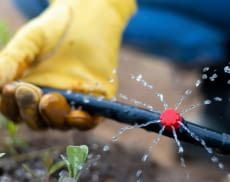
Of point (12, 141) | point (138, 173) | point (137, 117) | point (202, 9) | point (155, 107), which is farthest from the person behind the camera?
point (155, 107)

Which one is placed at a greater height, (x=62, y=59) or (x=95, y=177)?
(x=62, y=59)

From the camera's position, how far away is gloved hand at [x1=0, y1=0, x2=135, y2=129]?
92 centimetres

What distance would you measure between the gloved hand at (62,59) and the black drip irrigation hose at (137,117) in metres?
0.02

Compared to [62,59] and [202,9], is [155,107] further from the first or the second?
[62,59]

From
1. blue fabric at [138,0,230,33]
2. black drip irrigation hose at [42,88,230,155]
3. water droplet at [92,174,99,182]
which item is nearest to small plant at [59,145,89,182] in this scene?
black drip irrigation hose at [42,88,230,155]

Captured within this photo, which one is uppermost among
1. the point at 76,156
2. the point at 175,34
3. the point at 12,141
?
the point at 175,34

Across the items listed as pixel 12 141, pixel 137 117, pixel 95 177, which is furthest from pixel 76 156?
pixel 12 141

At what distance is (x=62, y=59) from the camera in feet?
3.41

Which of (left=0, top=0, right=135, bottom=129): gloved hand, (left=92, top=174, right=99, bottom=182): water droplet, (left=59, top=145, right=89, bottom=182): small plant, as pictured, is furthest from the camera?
(left=92, top=174, right=99, bottom=182): water droplet

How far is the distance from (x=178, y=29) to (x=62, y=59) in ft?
1.62

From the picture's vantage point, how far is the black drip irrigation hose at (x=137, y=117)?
73 cm

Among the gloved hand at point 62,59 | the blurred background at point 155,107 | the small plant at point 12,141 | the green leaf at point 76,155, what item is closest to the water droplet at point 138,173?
the blurred background at point 155,107

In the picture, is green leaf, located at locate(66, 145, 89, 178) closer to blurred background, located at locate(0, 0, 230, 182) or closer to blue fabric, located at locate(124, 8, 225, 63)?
blurred background, located at locate(0, 0, 230, 182)

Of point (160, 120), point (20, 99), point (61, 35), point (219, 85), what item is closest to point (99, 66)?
point (61, 35)
